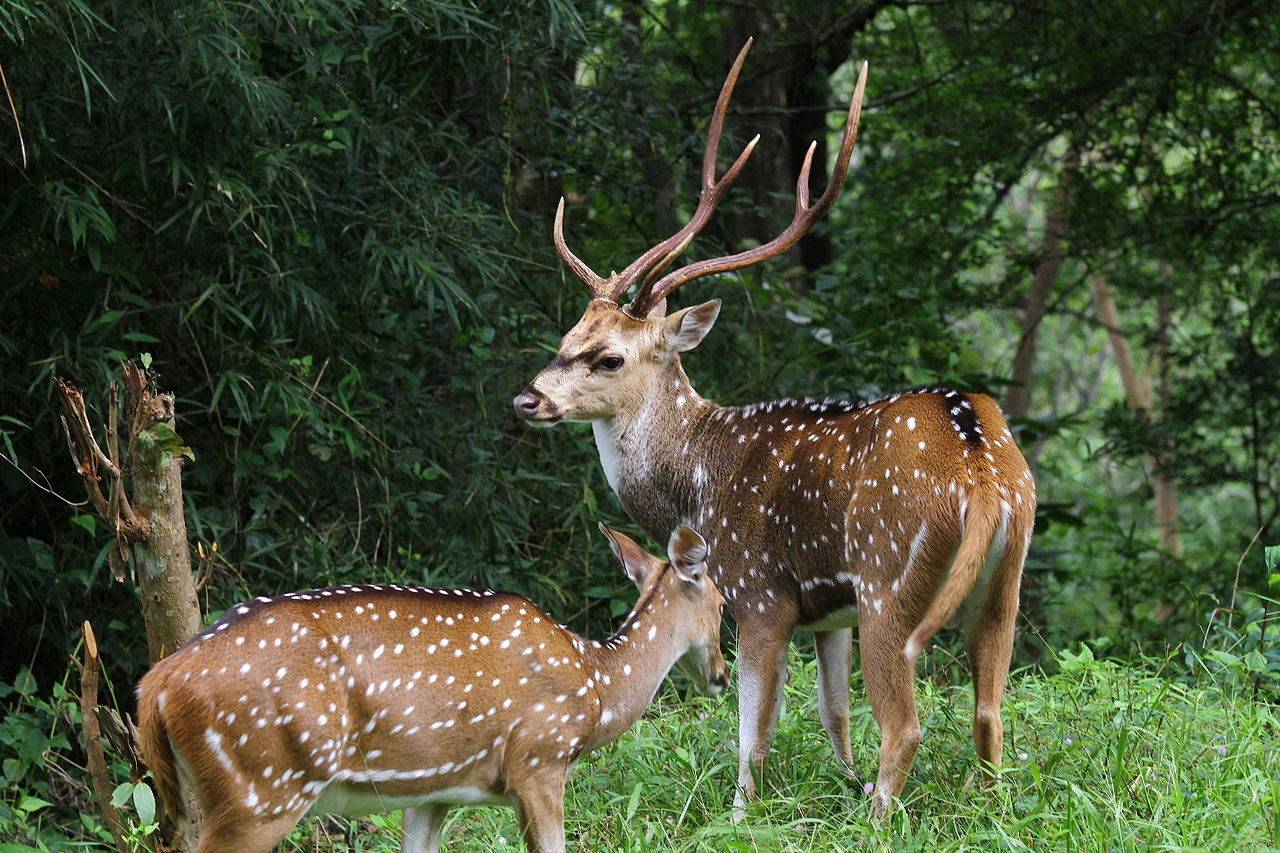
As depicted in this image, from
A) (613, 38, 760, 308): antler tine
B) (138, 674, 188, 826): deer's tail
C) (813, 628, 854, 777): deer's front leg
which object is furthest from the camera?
(613, 38, 760, 308): antler tine

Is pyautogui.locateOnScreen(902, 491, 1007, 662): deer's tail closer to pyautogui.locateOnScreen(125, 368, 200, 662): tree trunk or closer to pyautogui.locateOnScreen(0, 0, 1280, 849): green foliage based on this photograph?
pyautogui.locateOnScreen(0, 0, 1280, 849): green foliage

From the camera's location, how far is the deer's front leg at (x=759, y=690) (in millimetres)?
4453

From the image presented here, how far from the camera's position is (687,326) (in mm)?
5156

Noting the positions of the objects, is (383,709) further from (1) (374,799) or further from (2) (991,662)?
(2) (991,662)

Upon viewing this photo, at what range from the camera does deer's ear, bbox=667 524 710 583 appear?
4.26 m

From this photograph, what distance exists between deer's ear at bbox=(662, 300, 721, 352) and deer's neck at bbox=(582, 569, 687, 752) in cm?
119

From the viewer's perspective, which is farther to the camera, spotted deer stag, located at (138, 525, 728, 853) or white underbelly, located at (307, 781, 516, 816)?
white underbelly, located at (307, 781, 516, 816)

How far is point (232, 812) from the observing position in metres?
3.37

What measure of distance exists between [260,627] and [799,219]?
2.71 m

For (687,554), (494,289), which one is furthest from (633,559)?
(494,289)

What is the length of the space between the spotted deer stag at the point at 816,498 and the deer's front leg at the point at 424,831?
0.91 metres

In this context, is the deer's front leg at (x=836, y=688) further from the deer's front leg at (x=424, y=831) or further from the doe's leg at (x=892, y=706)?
the deer's front leg at (x=424, y=831)

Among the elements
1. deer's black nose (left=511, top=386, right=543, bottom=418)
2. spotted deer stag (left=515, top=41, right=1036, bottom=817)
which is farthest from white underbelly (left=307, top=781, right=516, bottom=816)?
deer's black nose (left=511, top=386, right=543, bottom=418)

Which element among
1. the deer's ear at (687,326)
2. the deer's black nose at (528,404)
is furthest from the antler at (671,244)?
the deer's black nose at (528,404)
